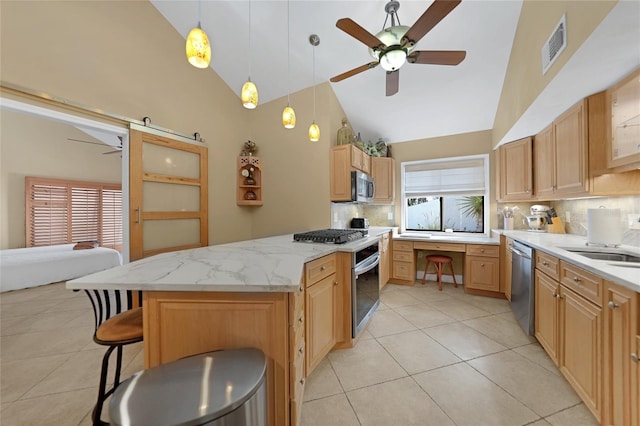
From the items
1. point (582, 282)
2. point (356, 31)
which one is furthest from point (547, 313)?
point (356, 31)

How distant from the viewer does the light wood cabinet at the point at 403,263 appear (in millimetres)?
3822

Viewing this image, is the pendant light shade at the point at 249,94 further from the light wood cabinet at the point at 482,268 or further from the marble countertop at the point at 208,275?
the light wood cabinet at the point at 482,268


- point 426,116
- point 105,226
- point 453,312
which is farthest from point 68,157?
point 453,312

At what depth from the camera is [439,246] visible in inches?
144

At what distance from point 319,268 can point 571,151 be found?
2.55 metres

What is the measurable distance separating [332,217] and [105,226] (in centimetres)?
595

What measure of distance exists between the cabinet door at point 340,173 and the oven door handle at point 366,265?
0.95 metres

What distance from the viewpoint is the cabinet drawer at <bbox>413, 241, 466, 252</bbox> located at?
3.52 metres

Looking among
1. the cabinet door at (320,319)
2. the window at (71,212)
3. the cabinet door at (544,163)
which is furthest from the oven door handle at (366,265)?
the window at (71,212)

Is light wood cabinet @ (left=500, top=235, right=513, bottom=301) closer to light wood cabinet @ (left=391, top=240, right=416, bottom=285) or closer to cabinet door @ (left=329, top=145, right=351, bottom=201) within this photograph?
light wood cabinet @ (left=391, top=240, right=416, bottom=285)

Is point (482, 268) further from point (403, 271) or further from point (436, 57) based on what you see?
point (436, 57)

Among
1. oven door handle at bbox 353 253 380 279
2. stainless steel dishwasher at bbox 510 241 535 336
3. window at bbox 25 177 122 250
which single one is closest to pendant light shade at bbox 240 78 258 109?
oven door handle at bbox 353 253 380 279

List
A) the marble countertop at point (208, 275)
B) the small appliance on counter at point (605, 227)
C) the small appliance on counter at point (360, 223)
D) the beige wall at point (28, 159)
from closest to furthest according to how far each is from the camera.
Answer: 1. the marble countertop at point (208, 275)
2. the small appliance on counter at point (605, 227)
3. the small appliance on counter at point (360, 223)
4. the beige wall at point (28, 159)

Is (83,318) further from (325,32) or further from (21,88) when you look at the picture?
(325,32)
